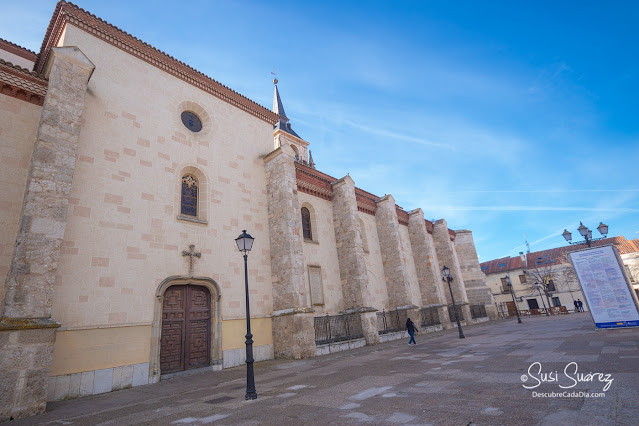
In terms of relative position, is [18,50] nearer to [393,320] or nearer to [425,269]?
[393,320]

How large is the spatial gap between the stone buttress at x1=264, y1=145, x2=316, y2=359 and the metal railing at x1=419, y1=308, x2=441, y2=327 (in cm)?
1144

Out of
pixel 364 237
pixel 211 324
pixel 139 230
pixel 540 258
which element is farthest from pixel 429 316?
pixel 540 258

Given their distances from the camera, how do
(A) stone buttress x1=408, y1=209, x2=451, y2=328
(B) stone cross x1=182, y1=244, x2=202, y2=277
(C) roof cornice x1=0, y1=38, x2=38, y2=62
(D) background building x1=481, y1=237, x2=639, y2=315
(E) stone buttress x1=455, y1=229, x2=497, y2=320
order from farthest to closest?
(D) background building x1=481, y1=237, x2=639, y2=315 < (E) stone buttress x1=455, y1=229, x2=497, y2=320 < (A) stone buttress x1=408, y1=209, x2=451, y2=328 < (C) roof cornice x1=0, y1=38, x2=38, y2=62 < (B) stone cross x1=182, y1=244, x2=202, y2=277

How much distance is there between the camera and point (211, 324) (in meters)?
11.2

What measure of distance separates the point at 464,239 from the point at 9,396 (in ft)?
112

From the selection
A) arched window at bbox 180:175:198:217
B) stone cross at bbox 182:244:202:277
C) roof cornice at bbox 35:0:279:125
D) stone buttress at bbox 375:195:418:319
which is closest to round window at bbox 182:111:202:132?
roof cornice at bbox 35:0:279:125

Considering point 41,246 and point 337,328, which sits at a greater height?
point 41,246

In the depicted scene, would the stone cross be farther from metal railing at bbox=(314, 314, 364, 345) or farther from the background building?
the background building

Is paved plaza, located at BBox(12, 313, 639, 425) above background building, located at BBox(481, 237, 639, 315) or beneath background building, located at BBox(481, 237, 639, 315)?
beneath

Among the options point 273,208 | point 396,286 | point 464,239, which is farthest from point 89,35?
point 464,239

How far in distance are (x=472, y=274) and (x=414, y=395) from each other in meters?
29.3

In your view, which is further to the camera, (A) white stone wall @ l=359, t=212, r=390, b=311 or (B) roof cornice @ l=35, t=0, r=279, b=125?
(A) white stone wall @ l=359, t=212, r=390, b=311

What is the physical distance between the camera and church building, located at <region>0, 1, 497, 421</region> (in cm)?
760

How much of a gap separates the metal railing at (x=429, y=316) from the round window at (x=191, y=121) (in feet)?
59.3
